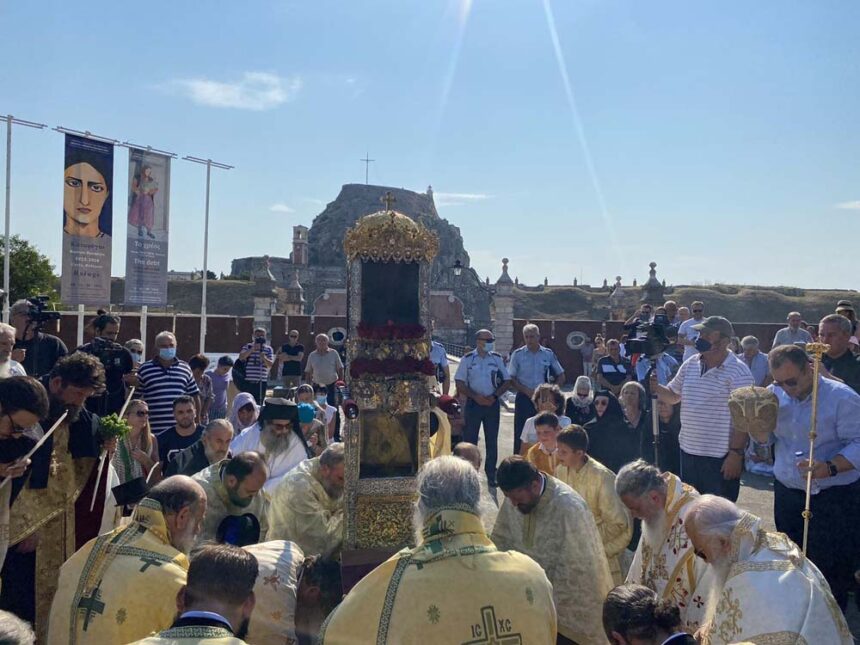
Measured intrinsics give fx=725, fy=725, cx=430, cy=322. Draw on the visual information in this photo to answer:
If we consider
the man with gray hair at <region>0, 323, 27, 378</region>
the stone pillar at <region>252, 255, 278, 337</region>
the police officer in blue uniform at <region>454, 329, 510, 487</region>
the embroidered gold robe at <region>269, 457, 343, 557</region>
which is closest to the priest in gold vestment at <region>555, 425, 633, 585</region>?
the embroidered gold robe at <region>269, 457, 343, 557</region>

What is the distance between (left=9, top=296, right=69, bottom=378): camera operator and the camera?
7.47 m

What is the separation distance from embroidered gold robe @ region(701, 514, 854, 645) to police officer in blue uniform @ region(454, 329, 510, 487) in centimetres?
682

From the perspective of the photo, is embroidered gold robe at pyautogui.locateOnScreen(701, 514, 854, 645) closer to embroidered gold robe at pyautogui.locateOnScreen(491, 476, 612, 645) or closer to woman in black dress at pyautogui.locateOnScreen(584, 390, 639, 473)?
embroidered gold robe at pyautogui.locateOnScreen(491, 476, 612, 645)

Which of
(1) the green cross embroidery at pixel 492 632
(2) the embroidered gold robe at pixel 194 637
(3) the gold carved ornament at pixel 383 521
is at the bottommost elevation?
(3) the gold carved ornament at pixel 383 521

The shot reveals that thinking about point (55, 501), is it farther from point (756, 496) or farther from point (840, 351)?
point (756, 496)

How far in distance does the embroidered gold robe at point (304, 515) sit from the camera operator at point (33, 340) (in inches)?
145

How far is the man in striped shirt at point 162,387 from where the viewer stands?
793 cm

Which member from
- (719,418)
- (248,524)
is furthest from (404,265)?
(719,418)

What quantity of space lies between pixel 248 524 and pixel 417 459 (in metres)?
1.97

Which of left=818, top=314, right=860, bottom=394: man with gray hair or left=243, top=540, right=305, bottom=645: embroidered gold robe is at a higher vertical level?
left=818, top=314, right=860, bottom=394: man with gray hair

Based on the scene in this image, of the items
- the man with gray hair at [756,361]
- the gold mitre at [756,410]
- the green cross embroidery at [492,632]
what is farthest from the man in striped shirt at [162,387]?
the man with gray hair at [756,361]

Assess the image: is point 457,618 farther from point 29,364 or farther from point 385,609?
point 29,364

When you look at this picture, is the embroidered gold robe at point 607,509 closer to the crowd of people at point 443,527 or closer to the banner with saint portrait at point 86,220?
the crowd of people at point 443,527

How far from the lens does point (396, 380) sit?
6.18m
